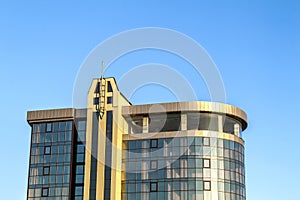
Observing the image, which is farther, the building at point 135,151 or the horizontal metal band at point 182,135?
the horizontal metal band at point 182,135

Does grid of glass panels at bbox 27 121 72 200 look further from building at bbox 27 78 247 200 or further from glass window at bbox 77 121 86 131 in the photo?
glass window at bbox 77 121 86 131

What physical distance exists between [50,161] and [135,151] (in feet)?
36.4

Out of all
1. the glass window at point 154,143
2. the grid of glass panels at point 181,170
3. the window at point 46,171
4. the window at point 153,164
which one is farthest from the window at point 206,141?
the window at point 46,171

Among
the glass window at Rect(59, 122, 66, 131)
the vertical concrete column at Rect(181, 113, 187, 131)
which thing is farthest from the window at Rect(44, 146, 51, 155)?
the vertical concrete column at Rect(181, 113, 187, 131)

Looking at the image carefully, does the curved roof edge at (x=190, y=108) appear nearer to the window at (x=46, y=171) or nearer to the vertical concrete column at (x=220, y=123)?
the vertical concrete column at (x=220, y=123)

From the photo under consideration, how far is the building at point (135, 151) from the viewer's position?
237 ft

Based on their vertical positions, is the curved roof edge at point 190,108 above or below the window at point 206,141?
above

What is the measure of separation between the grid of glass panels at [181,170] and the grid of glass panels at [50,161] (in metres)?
7.70

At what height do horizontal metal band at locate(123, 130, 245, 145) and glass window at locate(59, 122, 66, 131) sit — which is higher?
glass window at locate(59, 122, 66, 131)

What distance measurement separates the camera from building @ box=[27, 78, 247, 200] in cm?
7238

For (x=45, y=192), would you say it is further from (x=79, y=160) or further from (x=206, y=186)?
(x=206, y=186)

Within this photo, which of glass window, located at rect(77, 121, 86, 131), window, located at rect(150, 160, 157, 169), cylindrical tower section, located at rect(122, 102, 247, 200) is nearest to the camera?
cylindrical tower section, located at rect(122, 102, 247, 200)

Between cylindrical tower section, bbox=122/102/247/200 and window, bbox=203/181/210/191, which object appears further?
cylindrical tower section, bbox=122/102/247/200

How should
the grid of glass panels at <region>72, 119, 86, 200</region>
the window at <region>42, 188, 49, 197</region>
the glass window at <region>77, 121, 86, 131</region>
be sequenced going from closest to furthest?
the grid of glass panels at <region>72, 119, 86, 200</region> → the window at <region>42, 188, 49, 197</region> → the glass window at <region>77, 121, 86, 131</region>
